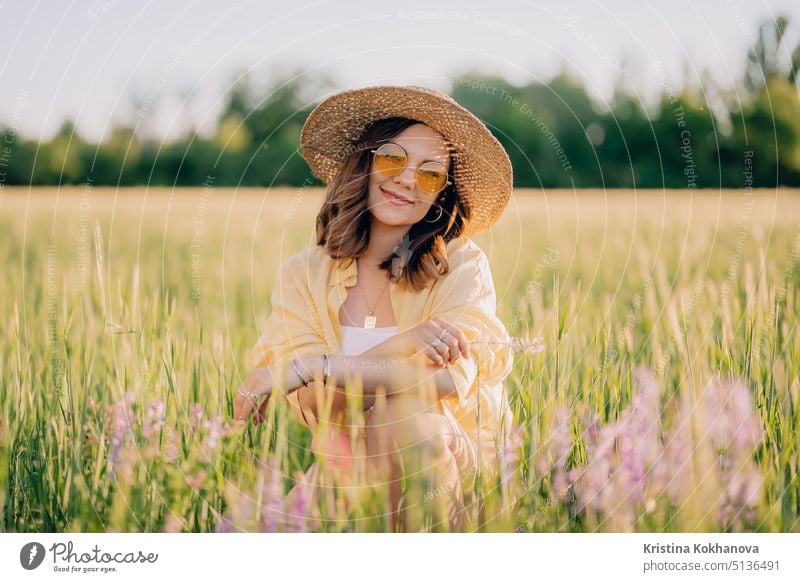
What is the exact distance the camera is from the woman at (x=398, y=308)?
1.80 metres

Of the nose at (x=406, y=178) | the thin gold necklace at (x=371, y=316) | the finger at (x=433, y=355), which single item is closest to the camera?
the finger at (x=433, y=355)

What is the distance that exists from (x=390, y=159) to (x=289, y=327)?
41cm

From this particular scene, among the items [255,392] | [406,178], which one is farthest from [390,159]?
[255,392]

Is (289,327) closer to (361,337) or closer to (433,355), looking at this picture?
(361,337)

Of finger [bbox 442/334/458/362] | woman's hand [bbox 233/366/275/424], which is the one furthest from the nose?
woman's hand [bbox 233/366/275/424]

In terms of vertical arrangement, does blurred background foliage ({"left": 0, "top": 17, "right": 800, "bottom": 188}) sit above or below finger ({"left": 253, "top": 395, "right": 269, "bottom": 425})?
above

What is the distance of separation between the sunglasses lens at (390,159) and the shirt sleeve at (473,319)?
23cm

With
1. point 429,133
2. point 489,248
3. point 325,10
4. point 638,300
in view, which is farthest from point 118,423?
point 489,248

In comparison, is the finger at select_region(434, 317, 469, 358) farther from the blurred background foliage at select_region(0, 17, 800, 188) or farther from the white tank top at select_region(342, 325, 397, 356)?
the blurred background foliage at select_region(0, 17, 800, 188)

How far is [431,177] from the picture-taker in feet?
6.30

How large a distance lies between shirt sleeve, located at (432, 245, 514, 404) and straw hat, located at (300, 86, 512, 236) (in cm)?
15

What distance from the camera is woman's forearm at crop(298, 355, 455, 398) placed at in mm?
1795

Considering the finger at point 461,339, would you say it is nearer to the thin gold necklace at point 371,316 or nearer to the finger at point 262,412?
the thin gold necklace at point 371,316

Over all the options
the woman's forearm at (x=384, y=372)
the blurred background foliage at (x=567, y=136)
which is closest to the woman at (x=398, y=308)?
the woman's forearm at (x=384, y=372)
